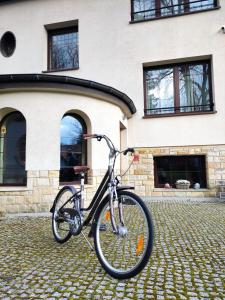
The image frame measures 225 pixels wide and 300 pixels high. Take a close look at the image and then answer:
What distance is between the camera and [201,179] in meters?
9.00

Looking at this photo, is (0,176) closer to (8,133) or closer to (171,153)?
(8,133)

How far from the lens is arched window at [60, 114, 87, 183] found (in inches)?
258

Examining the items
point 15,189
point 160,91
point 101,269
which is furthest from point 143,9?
point 101,269

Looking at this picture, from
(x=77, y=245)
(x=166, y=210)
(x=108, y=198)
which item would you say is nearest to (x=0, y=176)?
(x=77, y=245)

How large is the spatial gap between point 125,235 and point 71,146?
4187 millimetres

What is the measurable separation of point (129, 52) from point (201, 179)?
5127 millimetres

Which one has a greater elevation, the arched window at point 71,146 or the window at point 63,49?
the window at point 63,49

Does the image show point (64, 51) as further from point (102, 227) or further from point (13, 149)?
point (102, 227)

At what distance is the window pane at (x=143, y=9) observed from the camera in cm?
994

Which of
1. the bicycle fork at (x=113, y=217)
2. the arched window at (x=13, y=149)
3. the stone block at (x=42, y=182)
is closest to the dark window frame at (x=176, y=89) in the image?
the arched window at (x=13, y=149)

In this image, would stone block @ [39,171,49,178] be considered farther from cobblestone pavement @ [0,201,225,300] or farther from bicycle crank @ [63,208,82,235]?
bicycle crank @ [63,208,82,235]

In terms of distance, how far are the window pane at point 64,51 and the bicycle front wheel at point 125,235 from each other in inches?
347

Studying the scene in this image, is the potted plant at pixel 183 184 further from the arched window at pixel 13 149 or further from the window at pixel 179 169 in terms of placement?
the arched window at pixel 13 149

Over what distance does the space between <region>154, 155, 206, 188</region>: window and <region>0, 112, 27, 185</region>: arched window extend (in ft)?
15.3
